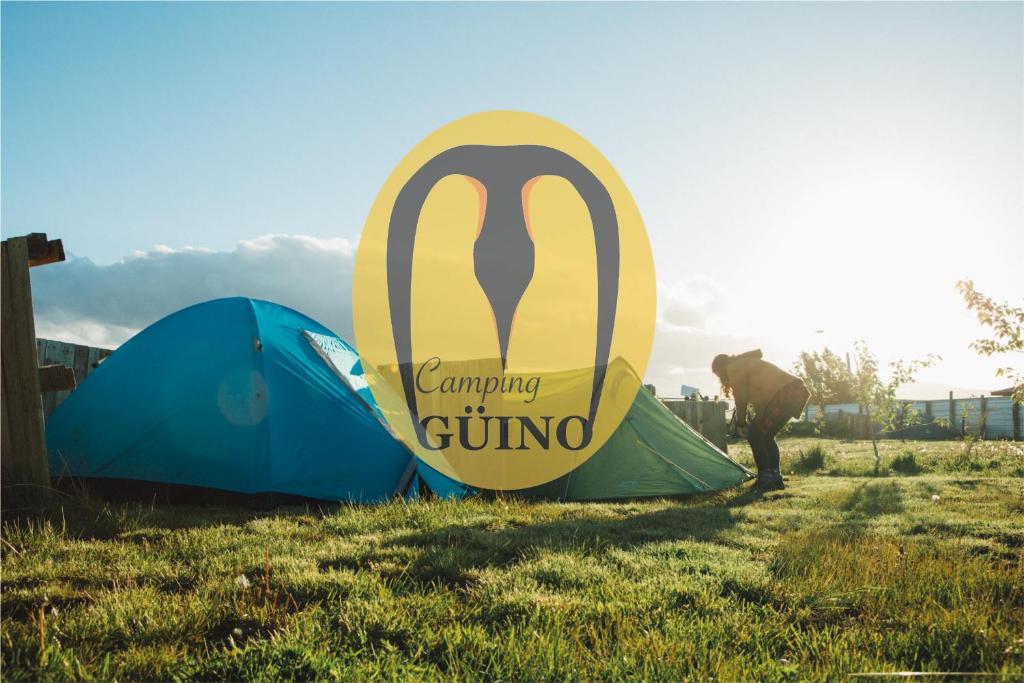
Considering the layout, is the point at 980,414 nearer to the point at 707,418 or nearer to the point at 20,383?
the point at 707,418

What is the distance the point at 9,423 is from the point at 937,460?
12309 millimetres

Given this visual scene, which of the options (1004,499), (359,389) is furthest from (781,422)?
(359,389)

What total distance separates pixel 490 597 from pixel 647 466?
14.6 ft

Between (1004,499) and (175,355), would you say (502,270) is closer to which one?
(175,355)

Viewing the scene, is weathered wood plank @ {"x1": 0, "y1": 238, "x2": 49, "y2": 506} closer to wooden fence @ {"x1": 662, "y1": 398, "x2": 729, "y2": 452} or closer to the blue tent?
the blue tent

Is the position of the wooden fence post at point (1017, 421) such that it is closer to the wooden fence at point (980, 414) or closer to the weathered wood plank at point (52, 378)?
the wooden fence at point (980, 414)

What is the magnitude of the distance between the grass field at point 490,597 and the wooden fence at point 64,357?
3.42 metres

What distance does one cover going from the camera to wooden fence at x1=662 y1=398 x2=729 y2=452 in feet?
52.1

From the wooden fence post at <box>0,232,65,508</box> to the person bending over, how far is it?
7.08 m

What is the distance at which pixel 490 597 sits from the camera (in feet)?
9.37

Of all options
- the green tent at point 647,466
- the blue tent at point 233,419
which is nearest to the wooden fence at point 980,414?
the green tent at point 647,466

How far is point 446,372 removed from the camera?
7.67m

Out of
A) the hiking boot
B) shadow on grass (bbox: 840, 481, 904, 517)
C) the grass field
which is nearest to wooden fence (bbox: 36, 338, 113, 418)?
the grass field

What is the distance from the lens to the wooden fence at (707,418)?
1587 cm
